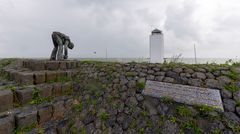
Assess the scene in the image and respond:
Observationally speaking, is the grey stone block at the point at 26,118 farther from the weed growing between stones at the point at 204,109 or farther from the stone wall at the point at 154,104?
the weed growing between stones at the point at 204,109

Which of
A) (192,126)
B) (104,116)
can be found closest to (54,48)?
(104,116)

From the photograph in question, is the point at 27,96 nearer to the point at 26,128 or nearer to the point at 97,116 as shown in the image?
the point at 26,128

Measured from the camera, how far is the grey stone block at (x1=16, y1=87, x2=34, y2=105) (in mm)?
3158

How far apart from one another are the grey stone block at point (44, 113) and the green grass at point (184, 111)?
2.93m

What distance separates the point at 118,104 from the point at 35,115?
187 centimetres

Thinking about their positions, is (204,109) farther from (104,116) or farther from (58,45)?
(58,45)

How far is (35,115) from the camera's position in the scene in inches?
118

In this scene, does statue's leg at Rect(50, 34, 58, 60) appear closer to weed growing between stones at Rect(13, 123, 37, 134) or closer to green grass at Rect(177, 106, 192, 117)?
weed growing between stones at Rect(13, 123, 37, 134)

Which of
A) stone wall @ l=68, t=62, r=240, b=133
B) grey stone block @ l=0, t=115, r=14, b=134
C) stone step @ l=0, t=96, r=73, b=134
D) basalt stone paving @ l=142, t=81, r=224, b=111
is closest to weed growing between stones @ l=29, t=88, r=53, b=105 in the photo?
stone step @ l=0, t=96, r=73, b=134

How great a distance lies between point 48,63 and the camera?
4.98 m

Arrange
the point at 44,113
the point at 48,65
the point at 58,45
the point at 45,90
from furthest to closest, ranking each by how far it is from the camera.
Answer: the point at 58,45 < the point at 48,65 < the point at 45,90 < the point at 44,113

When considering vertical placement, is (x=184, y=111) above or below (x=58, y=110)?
above

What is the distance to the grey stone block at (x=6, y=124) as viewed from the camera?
95.6 inches

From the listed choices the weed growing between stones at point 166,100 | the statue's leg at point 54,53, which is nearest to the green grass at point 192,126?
the weed growing between stones at point 166,100
